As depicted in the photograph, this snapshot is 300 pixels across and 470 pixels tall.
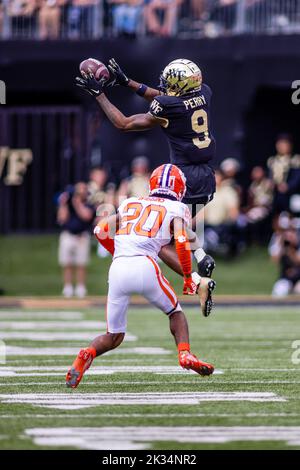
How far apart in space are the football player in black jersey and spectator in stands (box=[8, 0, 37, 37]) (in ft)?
39.7

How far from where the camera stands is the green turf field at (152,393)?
22.0 feet

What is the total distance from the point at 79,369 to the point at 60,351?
3.12 m

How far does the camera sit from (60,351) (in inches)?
462

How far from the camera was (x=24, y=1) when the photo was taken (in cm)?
2178

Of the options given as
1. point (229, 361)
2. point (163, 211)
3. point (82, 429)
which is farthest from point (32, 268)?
point (82, 429)

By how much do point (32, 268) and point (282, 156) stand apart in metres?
4.55

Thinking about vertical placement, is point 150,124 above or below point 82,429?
above

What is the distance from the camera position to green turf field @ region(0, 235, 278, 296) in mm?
20406

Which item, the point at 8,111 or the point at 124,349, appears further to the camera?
the point at 8,111

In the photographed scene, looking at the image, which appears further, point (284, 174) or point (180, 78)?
point (284, 174)

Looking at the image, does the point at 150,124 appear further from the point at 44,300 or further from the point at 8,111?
the point at 8,111

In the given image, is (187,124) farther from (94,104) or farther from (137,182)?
(94,104)

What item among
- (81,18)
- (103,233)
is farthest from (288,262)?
(103,233)
